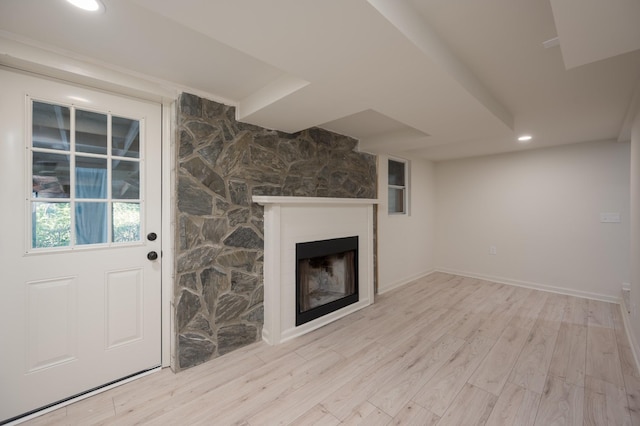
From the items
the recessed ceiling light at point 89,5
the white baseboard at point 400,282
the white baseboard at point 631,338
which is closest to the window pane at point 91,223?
the recessed ceiling light at point 89,5

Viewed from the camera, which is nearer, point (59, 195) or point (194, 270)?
point (59, 195)

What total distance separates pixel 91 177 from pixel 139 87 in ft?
2.38

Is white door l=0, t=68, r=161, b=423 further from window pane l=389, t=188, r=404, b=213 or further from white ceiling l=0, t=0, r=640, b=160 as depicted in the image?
window pane l=389, t=188, r=404, b=213

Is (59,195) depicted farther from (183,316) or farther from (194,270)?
(183,316)

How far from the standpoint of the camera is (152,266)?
7.04 ft

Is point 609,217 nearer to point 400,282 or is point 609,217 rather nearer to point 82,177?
point 400,282

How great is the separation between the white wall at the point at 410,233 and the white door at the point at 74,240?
9.83ft

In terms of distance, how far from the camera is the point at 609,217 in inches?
141

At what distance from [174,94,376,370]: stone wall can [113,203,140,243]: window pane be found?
1.03 feet

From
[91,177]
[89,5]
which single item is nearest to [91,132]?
[91,177]

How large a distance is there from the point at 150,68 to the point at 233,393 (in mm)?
2336

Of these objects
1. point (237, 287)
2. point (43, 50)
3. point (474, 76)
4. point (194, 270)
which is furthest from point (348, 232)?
point (43, 50)

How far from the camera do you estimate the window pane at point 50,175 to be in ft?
5.60

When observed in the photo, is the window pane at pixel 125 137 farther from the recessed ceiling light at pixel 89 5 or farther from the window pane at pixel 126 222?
the recessed ceiling light at pixel 89 5
